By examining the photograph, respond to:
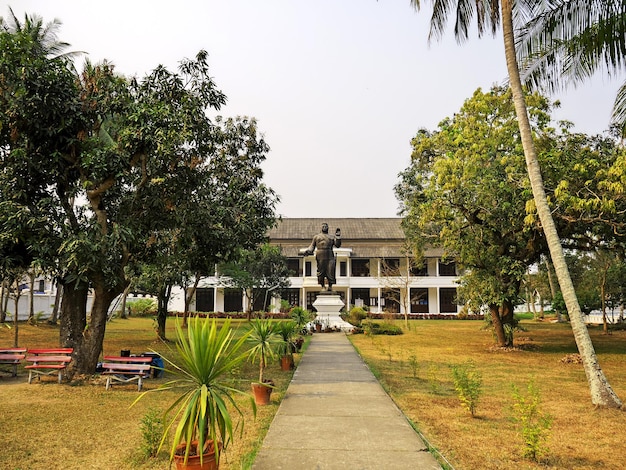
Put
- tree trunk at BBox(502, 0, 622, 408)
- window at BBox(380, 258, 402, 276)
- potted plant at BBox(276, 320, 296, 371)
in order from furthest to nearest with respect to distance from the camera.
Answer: window at BBox(380, 258, 402, 276) → potted plant at BBox(276, 320, 296, 371) → tree trunk at BBox(502, 0, 622, 408)

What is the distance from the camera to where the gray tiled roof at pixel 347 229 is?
46.0m

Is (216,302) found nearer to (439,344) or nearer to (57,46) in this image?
(439,344)

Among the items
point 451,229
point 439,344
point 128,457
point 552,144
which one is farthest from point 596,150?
point 128,457

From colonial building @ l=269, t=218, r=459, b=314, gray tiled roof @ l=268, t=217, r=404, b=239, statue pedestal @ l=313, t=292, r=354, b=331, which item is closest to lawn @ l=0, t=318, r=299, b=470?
statue pedestal @ l=313, t=292, r=354, b=331

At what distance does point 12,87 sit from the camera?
938cm

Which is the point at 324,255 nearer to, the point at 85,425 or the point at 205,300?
the point at 85,425

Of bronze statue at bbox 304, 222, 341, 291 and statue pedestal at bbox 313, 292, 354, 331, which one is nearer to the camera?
bronze statue at bbox 304, 222, 341, 291

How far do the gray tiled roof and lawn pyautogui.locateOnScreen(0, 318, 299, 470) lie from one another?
3484 centimetres

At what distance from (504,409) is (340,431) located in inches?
123

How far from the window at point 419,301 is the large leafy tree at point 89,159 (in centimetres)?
3520

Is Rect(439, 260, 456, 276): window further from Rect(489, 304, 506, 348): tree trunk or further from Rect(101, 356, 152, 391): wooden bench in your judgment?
Rect(101, 356, 152, 391): wooden bench

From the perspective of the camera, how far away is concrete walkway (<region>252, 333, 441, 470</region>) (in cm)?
512

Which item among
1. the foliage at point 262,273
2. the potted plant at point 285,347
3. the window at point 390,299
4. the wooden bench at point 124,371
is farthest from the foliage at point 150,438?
the window at point 390,299

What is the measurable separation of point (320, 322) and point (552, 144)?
1387cm
